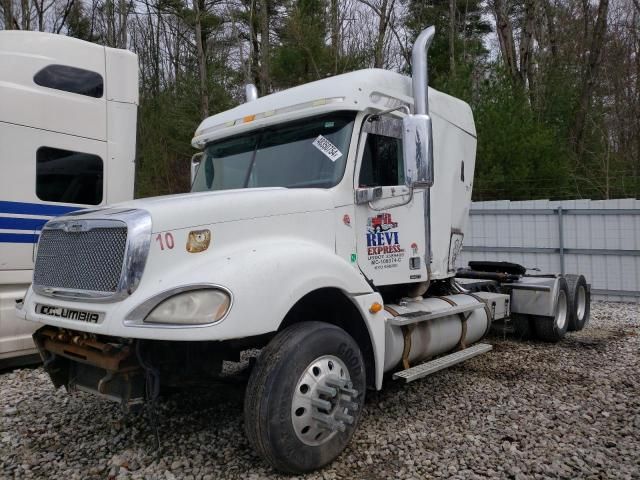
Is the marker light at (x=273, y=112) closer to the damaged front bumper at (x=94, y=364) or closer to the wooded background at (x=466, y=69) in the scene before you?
the damaged front bumper at (x=94, y=364)

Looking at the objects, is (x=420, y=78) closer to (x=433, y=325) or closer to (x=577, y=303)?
(x=433, y=325)

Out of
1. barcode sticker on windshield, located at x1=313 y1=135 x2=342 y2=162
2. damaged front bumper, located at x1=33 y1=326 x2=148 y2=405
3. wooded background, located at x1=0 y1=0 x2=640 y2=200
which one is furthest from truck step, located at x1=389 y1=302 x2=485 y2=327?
wooded background, located at x1=0 y1=0 x2=640 y2=200

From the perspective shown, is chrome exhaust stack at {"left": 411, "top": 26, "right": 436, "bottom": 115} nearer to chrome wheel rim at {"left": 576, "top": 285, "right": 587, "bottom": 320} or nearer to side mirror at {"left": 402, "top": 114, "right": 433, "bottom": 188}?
side mirror at {"left": 402, "top": 114, "right": 433, "bottom": 188}

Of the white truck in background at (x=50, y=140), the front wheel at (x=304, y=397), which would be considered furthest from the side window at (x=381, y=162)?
the white truck in background at (x=50, y=140)

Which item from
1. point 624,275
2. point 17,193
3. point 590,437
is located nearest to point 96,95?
point 17,193

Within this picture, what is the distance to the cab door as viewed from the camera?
4582 mm

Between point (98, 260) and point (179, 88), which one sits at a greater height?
point (179, 88)

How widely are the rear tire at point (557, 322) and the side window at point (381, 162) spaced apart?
3.88 metres

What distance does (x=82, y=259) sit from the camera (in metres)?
3.65

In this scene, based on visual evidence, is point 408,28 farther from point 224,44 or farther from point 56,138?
point 56,138

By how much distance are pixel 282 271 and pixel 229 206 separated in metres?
0.58

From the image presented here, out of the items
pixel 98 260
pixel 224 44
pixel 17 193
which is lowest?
pixel 98 260

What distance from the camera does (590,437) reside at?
4.34 meters

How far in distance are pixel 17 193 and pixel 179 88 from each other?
13576 millimetres
